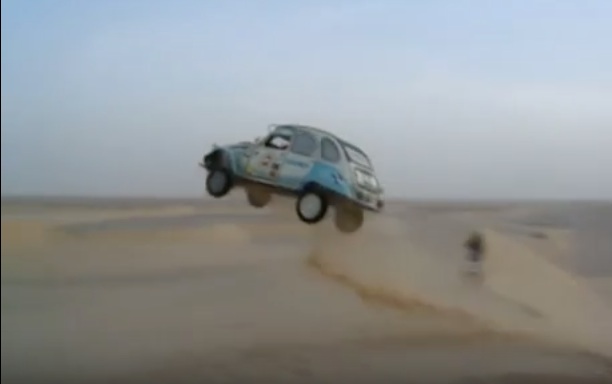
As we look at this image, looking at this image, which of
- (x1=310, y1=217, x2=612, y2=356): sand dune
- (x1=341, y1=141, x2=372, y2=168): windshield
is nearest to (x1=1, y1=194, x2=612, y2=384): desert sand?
(x1=310, y1=217, x2=612, y2=356): sand dune

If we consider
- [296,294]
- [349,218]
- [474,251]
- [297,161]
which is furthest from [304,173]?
[474,251]

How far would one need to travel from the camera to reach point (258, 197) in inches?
83.3

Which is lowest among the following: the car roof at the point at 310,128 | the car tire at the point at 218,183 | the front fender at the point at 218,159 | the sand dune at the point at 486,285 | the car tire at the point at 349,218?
the sand dune at the point at 486,285

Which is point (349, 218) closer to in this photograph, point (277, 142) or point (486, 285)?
point (277, 142)

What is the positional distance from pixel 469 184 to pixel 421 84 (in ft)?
0.84

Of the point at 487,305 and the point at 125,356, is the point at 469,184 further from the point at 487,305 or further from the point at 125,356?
the point at 125,356

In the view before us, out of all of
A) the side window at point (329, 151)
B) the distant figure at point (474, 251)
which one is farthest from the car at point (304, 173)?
the distant figure at point (474, 251)

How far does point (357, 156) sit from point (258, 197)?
24 cm

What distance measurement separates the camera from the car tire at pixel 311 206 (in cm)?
212

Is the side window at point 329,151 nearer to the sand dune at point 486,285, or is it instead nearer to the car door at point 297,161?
the car door at point 297,161

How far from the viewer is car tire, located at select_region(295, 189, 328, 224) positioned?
2123mm

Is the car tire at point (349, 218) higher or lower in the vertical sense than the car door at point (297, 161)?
lower

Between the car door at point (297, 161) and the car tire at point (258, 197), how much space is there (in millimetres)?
41

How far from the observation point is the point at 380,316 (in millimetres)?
2145
